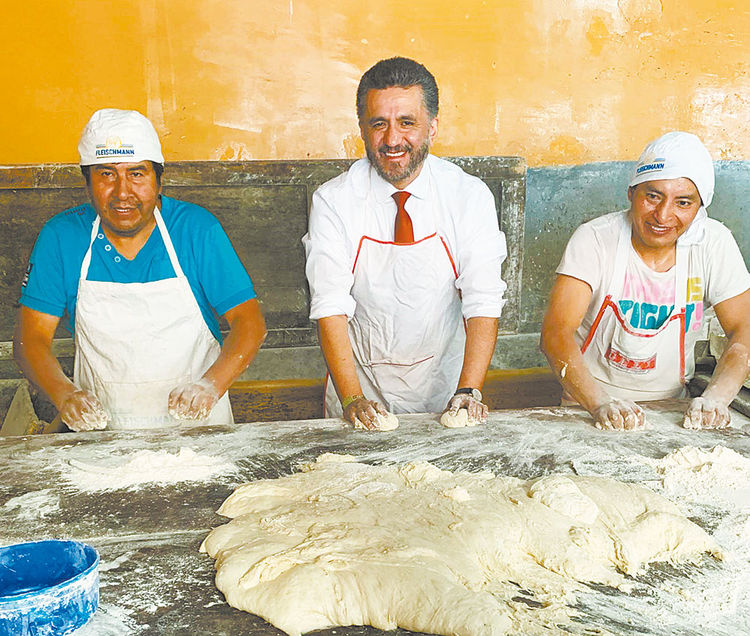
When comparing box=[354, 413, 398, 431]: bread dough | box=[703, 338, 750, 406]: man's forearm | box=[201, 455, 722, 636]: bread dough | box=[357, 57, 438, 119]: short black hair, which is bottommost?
box=[201, 455, 722, 636]: bread dough

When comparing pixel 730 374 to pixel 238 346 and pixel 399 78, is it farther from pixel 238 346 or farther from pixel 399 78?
pixel 238 346

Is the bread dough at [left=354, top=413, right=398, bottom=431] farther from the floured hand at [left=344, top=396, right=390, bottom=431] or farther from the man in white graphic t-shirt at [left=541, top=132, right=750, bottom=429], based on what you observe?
the man in white graphic t-shirt at [left=541, top=132, right=750, bottom=429]

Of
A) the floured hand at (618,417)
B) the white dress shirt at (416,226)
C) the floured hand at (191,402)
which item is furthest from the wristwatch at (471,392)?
the floured hand at (191,402)

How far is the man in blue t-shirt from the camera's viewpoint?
251 centimetres

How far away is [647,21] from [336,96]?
2.01 m

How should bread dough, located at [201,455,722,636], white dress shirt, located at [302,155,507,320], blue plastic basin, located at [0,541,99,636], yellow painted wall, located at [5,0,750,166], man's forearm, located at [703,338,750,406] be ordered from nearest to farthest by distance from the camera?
blue plastic basin, located at [0,541,99,636], bread dough, located at [201,455,722,636], man's forearm, located at [703,338,750,406], white dress shirt, located at [302,155,507,320], yellow painted wall, located at [5,0,750,166]

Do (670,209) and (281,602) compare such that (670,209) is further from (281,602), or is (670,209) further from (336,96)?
(336,96)

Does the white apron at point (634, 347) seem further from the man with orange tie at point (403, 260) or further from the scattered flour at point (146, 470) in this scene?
the scattered flour at point (146, 470)

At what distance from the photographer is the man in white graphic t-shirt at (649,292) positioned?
2.41 metres

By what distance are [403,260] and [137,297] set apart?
971 millimetres

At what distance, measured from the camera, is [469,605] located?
1.25 metres

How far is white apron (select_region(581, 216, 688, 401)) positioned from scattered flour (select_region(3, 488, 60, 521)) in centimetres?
184

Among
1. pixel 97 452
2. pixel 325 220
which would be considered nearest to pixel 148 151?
pixel 325 220

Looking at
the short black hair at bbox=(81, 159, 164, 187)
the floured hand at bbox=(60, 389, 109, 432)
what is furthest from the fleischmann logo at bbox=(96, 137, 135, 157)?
the floured hand at bbox=(60, 389, 109, 432)
